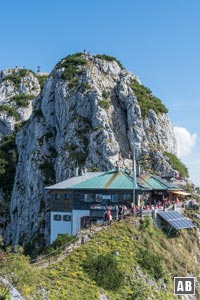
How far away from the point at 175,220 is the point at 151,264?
10884 mm

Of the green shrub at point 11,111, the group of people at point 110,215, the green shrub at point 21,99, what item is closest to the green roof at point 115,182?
the group of people at point 110,215

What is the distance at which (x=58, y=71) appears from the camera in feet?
320

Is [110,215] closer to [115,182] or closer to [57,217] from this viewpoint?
[115,182]

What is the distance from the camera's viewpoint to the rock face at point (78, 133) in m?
81.4

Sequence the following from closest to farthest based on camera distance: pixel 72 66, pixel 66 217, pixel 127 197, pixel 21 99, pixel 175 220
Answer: pixel 175 220
pixel 127 197
pixel 66 217
pixel 72 66
pixel 21 99

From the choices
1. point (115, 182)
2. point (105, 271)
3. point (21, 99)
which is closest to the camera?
point (105, 271)

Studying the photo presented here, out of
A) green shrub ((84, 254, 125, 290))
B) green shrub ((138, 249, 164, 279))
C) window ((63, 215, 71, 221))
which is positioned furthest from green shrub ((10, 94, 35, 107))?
green shrub ((84, 254, 125, 290))

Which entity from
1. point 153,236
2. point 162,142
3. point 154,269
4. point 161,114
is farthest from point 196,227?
point 161,114

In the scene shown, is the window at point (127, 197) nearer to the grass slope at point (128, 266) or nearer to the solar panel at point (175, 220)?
the solar panel at point (175, 220)

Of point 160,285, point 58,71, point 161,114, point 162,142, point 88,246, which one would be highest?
point 58,71

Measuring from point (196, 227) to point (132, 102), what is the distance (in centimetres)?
4328

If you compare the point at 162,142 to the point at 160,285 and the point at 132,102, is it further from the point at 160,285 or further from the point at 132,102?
the point at 160,285

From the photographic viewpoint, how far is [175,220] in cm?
4662

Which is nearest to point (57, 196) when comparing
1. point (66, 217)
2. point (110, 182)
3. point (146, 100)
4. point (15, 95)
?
point (66, 217)
